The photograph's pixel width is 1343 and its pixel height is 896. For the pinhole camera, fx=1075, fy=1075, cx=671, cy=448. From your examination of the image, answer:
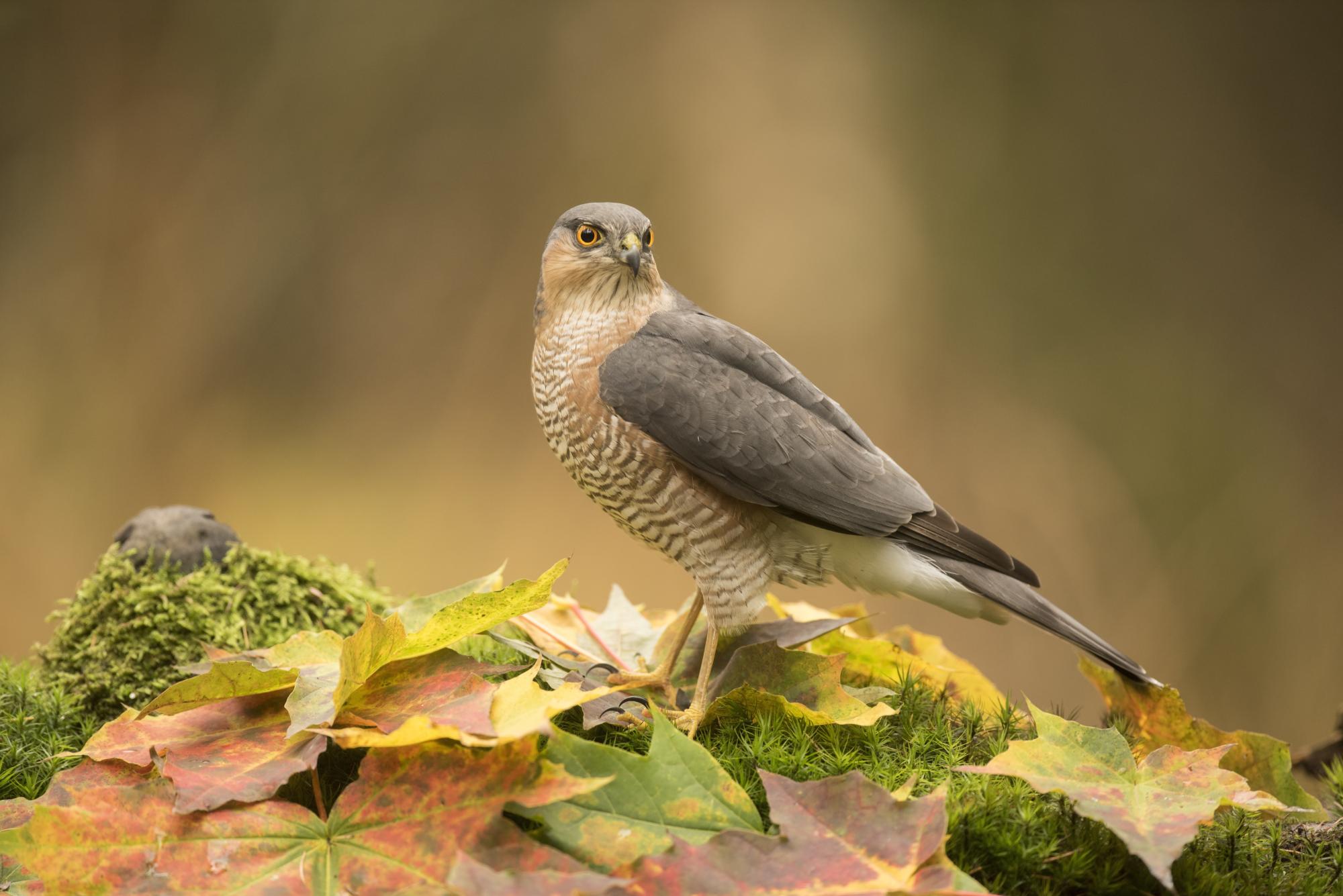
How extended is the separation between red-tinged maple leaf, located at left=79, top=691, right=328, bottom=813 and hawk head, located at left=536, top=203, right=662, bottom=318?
955 mm

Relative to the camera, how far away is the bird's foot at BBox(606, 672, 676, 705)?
1.75m

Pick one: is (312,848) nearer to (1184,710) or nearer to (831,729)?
(831,729)

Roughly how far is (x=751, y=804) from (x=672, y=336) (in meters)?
0.99

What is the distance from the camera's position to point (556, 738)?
129cm

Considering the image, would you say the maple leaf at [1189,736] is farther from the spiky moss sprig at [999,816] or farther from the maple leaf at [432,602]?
the maple leaf at [432,602]

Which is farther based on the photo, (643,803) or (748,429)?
(748,429)

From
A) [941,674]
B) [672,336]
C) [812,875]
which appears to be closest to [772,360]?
[672,336]

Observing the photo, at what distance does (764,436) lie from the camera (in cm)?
193

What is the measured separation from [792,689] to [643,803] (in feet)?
1.49

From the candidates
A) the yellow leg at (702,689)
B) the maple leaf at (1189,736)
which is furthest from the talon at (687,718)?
the maple leaf at (1189,736)

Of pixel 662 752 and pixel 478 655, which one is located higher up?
pixel 662 752

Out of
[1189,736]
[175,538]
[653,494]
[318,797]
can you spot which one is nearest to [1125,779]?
[1189,736]

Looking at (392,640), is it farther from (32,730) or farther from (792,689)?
(32,730)

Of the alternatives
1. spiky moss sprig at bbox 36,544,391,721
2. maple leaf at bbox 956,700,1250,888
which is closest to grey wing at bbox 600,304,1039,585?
maple leaf at bbox 956,700,1250,888
